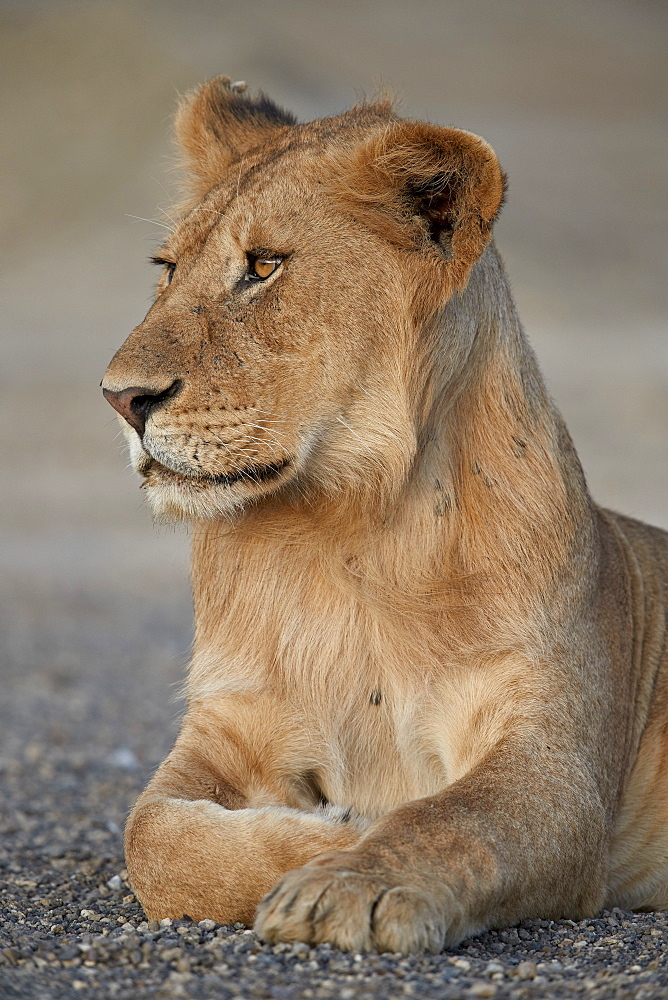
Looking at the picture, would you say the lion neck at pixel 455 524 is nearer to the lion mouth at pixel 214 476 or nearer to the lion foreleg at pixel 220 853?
the lion mouth at pixel 214 476

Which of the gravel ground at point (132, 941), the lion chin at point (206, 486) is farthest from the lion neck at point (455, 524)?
the gravel ground at point (132, 941)

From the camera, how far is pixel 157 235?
9344 millimetres

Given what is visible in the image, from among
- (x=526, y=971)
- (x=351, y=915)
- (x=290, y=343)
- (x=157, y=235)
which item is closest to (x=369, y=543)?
(x=290, y=343)

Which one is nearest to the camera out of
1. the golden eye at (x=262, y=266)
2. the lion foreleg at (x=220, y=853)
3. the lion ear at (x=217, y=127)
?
the lion foreleg at (x=220, y=853)

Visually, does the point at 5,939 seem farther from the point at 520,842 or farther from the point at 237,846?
the point at 520,842

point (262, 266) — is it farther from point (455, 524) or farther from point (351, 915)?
point (351, 915)

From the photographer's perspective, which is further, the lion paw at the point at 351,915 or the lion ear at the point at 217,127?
the lion ear at the point at 217,127

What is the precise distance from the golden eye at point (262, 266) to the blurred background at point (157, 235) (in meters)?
1.31

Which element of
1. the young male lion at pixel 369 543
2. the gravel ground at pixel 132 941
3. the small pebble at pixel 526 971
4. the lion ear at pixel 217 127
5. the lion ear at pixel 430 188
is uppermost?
the lion ear at pixel 217 127

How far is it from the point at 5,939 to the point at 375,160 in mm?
2397

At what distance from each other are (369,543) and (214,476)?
565 millimetres

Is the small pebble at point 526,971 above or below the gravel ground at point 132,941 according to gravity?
above

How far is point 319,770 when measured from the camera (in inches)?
169

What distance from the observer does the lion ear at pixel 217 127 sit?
4961 millimetres
